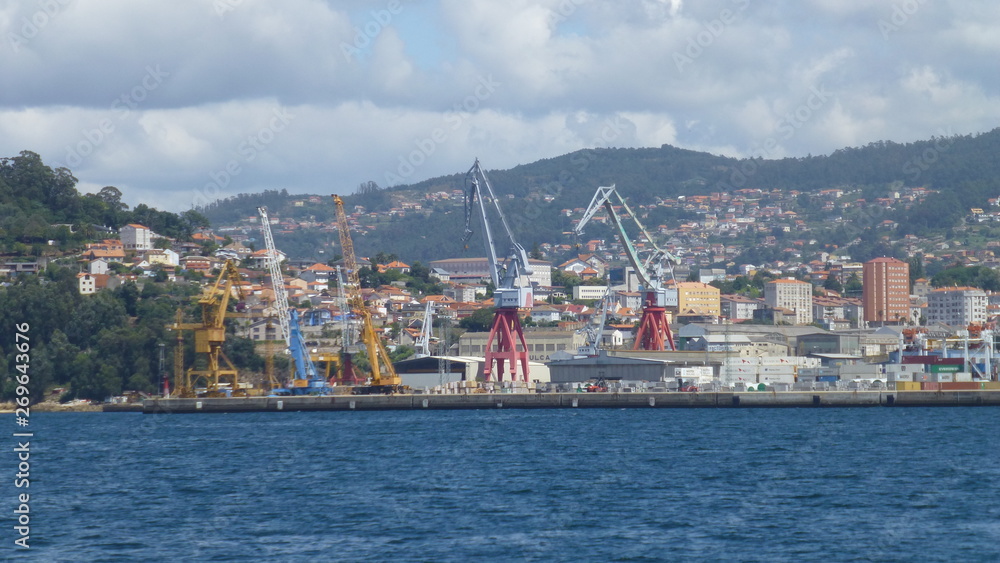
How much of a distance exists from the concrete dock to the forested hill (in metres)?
47.2

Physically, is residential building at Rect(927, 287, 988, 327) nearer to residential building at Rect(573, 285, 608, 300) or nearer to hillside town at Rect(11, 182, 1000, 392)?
hillside town at Rect(11, 182, 1000, 392)

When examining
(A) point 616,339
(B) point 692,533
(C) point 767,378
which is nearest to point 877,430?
(B) point 692,533

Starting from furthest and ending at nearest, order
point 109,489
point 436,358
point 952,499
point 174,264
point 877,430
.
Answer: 1. point 174,264
2. point 436,358
3. point 877,430
4. point 109,489
5. point 952,499

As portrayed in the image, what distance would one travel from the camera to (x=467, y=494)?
33969mm

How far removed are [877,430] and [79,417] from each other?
42700 mm

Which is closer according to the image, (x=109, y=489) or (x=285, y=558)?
(x=285, y=558)

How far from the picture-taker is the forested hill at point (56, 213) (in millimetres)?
119062

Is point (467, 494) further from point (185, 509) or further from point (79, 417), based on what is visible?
point (79, 417)

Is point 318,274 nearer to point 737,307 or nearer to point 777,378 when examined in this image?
point 737,307

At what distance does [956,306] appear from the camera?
15812 cm

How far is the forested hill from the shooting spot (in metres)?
119

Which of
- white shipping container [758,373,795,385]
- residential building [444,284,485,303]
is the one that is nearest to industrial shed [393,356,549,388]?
white shipping container [758,373,795,385]

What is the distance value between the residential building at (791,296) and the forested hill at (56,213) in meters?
71.2

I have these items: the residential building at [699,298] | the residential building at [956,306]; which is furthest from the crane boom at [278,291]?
the residential building at [956,306]
